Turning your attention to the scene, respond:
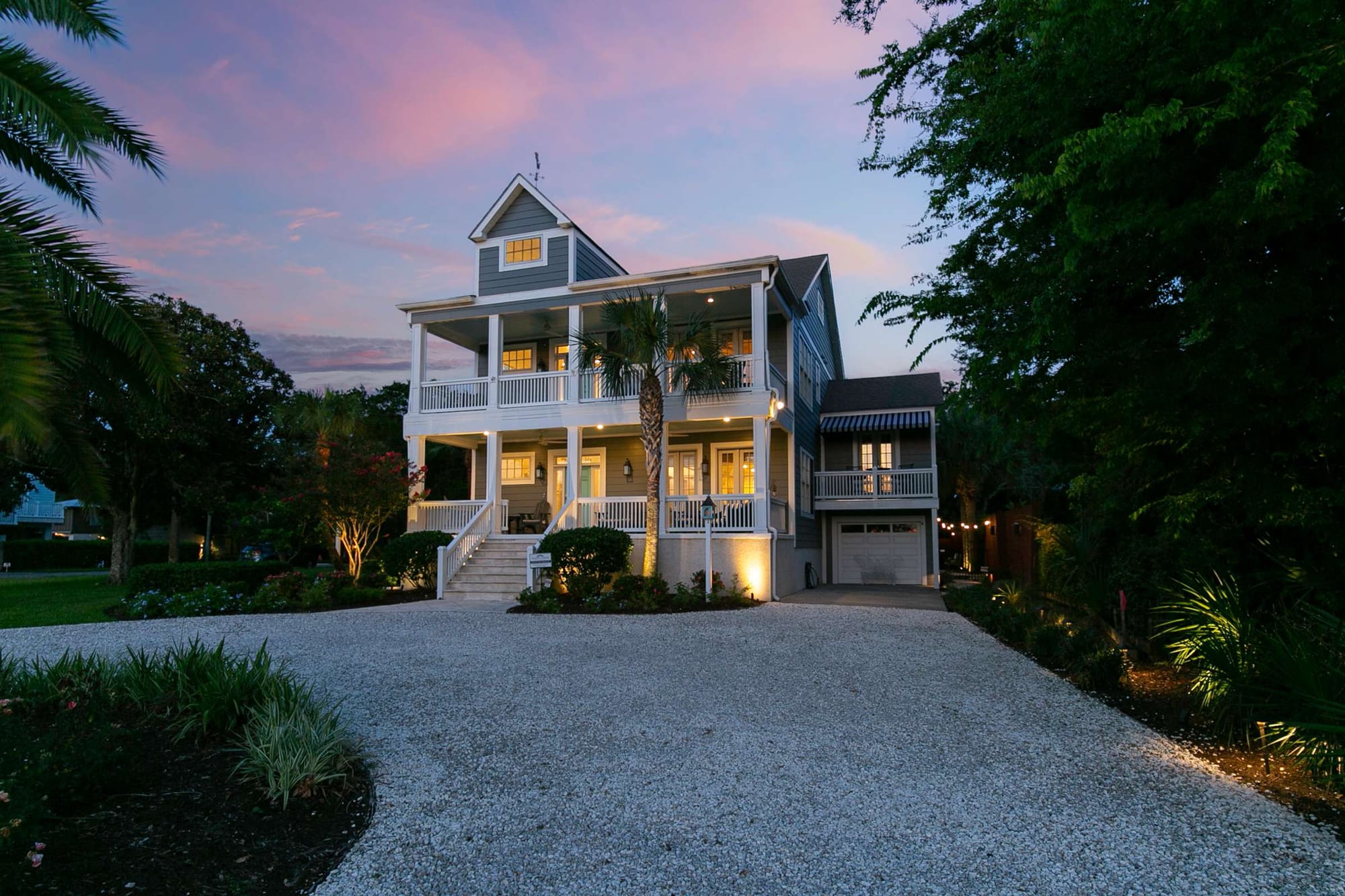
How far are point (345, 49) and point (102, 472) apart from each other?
7337 mm

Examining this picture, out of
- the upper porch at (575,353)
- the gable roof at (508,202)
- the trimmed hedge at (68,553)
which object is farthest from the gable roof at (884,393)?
the trimmed hedge at (68,553)

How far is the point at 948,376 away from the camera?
45.2m

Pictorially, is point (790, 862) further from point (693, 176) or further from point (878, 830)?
point (693, 176)

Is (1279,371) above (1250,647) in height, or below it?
above

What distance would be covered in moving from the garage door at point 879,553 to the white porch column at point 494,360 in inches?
402

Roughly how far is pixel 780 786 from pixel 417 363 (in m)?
15.3

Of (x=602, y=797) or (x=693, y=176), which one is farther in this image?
(x=693, y=176)

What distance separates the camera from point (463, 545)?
1567cm

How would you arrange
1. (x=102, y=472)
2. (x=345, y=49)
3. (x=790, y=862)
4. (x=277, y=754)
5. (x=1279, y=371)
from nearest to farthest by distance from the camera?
1. (x=790, y=862)
2. (x=277, y=754)
3. (x=1279, y=371)
4. (x=102, y=472)
5. (x=345, y=49)

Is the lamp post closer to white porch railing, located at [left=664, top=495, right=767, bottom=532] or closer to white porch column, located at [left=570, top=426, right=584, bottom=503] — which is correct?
white porch railing, located at [left=664, top=495, right=767, bottom=532]

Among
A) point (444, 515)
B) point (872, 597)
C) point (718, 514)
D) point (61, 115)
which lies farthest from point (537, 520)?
point (61, 115)

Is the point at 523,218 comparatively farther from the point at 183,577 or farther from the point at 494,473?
the point at 183,577

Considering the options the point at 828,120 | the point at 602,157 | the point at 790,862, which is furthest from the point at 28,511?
the point at 790,862

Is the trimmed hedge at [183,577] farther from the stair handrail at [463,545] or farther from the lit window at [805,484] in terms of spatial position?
the lit window at [805,484]
